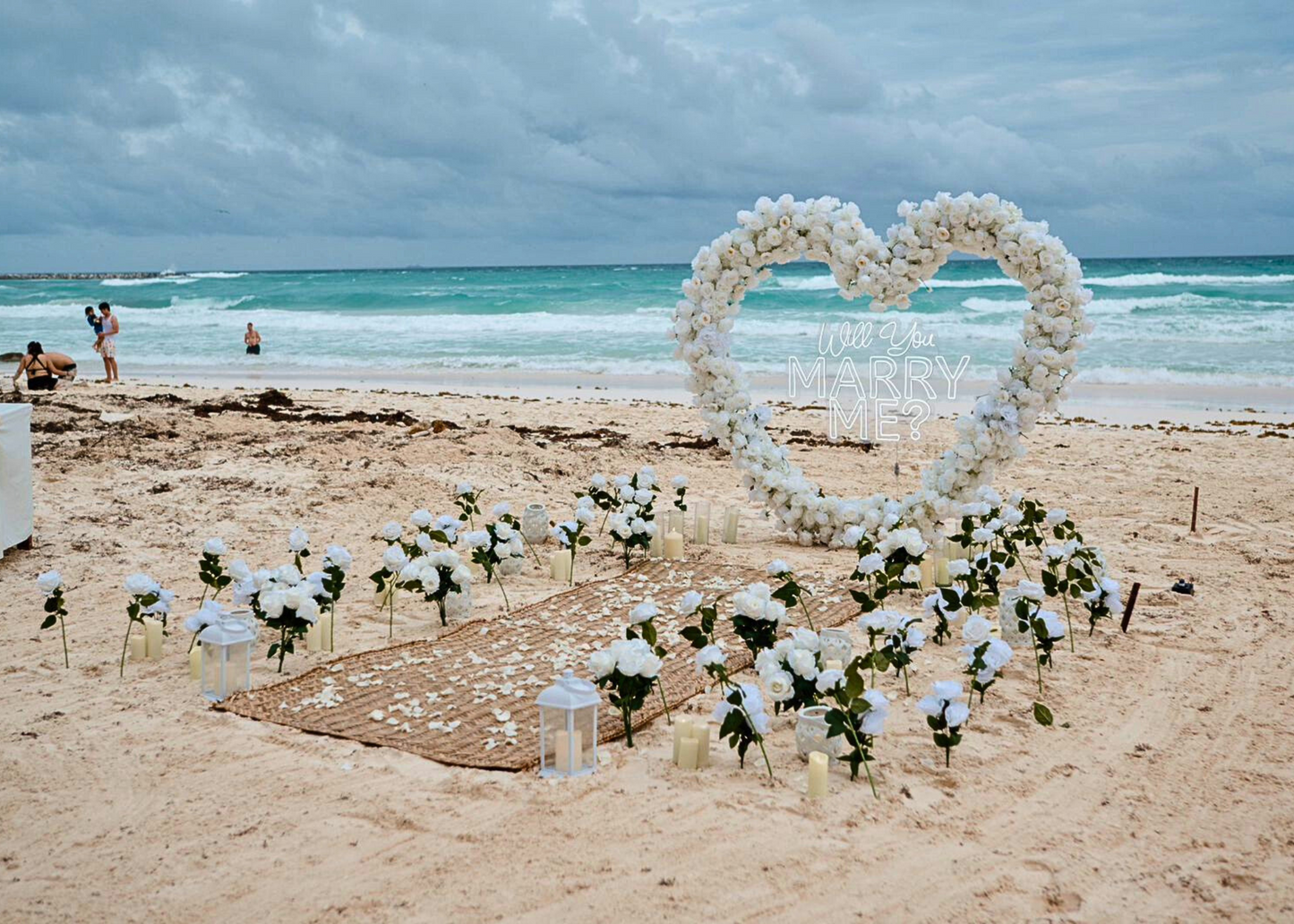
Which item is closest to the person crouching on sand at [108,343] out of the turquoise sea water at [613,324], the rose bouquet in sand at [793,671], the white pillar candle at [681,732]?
the turquoise sea water at [613,324]

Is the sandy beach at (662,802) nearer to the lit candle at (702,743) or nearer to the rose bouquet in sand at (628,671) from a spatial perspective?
the lit candle at (702,743)

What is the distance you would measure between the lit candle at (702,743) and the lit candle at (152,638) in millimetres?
2883

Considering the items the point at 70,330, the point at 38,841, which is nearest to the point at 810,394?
the point at 38,841

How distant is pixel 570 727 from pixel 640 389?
14.3 meters

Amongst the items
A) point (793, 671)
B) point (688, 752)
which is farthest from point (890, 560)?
point (688, 752)

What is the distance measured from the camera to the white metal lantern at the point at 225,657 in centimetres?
491

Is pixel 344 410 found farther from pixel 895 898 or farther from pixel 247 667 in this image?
pixel 895 898

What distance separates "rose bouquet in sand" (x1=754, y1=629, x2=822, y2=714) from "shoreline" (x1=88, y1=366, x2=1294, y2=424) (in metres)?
9.75

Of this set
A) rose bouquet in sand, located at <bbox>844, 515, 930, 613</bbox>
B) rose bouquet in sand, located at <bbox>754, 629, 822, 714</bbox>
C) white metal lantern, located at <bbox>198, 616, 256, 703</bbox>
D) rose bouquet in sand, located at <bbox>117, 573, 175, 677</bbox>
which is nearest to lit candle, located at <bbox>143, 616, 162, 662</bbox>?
rose bouquet in sand, located at <bbox>117, 573, 175, 677</bbox>

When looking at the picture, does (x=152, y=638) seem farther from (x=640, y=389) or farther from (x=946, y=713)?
(x=640, y=389)

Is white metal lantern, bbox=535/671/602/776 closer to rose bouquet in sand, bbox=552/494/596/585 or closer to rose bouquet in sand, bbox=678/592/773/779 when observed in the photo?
rose bouquet in sand, bbox=678/592/773/779

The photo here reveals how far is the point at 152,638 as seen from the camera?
547 cm

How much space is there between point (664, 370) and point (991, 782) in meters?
17.2

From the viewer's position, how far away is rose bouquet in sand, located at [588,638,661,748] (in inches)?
170
